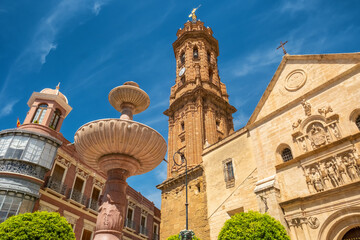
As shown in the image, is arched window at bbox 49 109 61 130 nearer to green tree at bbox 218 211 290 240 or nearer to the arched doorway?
green tree at bbox 218 211 290 240

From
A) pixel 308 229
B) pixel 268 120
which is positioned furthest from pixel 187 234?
pixel 268 120

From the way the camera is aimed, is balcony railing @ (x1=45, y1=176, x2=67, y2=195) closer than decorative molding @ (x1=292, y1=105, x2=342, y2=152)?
No

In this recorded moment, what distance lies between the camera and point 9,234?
8.66 meters

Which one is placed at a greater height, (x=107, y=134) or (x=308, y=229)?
(x=107, y=134)

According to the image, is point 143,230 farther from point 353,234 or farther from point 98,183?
point 353,234

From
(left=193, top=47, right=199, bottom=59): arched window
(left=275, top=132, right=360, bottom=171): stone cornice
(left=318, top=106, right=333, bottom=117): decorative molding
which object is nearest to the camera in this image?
(left=275, top=132, right=360, bottom=171): stone cornice

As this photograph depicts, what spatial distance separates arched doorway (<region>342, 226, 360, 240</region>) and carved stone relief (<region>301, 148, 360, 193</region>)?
170cm

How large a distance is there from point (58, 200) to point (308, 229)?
45.1ft

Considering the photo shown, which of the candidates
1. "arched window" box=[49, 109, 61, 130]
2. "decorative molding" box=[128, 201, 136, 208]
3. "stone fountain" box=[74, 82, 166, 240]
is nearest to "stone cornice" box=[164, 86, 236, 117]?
"decorative molding" box=[128, 201, 136, 208]

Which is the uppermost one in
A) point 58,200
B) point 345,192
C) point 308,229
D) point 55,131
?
point 55,131

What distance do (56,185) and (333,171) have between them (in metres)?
15.1

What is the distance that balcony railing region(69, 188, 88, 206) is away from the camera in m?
16.8

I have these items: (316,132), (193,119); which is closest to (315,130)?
(316,132)

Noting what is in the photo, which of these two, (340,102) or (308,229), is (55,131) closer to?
(308,229)
